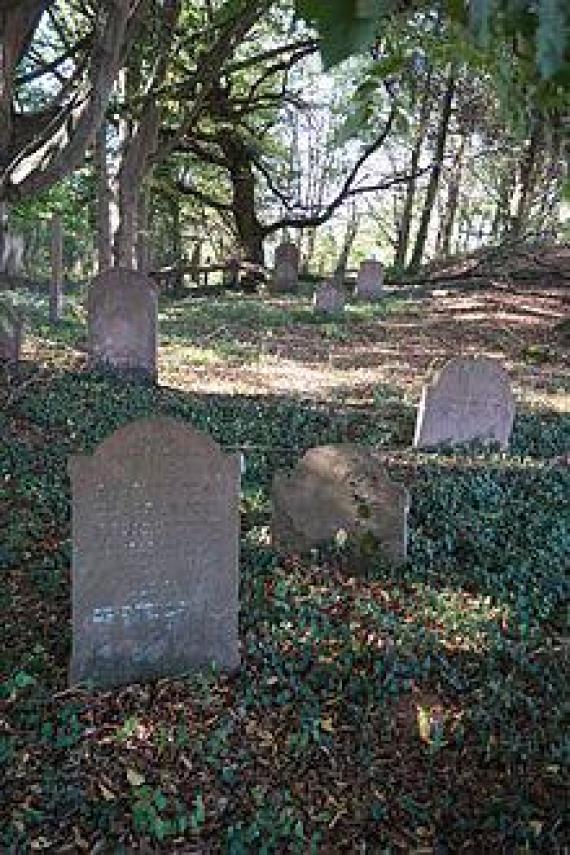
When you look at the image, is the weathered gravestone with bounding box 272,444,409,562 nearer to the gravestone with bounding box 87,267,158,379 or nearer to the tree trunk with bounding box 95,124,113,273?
the gravestone with bounding box 87,267,158,379

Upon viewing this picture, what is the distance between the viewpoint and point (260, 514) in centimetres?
604

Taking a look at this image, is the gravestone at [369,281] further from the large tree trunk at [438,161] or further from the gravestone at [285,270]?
the large tree trunk at [438,161]

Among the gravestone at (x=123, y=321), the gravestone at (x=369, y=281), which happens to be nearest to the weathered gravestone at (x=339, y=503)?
the gravestone at (x=123, y=321)

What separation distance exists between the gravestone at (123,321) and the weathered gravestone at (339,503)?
460 cm

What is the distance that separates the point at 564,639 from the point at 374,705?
51.5 inches

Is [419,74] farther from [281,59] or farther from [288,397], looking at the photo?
[281,59]

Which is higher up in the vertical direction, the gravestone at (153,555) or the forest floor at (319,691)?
the gravestone at (153,555)

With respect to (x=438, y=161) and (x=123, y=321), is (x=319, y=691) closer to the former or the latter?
(x=123, y=321)

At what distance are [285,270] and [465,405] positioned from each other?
14855 millimetres

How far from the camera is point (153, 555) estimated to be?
4180 mm

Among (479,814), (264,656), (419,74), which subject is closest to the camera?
(419,74)

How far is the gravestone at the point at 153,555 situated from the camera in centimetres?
402

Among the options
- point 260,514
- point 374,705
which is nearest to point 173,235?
point 260,514

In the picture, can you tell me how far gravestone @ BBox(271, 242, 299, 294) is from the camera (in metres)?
22.0
